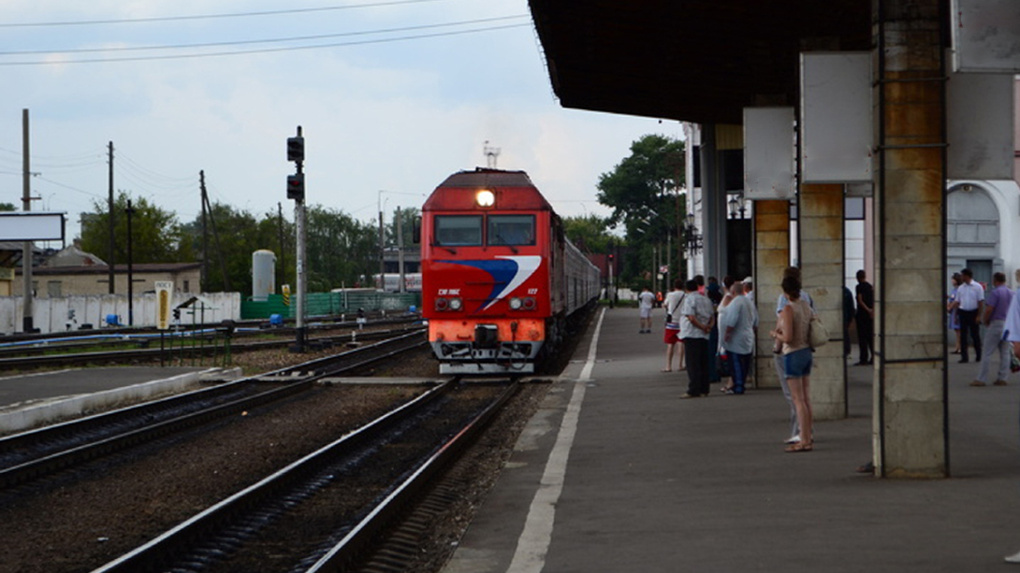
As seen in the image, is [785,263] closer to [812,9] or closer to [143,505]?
[812,9]

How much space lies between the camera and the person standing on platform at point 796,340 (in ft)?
37.8

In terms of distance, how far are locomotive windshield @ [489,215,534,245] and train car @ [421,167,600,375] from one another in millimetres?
17

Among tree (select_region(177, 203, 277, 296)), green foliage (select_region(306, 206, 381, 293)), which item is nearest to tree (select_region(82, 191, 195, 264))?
tree (select_region(177, 203, 277, 296))

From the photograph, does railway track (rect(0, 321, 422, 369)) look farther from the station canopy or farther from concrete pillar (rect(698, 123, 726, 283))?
the station canopy

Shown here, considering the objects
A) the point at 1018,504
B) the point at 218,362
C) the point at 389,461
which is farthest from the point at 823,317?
the point at 218,362

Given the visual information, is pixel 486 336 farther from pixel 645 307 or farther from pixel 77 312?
pixel 77 312

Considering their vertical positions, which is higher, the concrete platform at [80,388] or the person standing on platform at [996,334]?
the person standing on platform at [996,334]

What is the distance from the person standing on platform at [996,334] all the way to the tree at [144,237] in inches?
3136

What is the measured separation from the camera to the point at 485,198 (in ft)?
74.9

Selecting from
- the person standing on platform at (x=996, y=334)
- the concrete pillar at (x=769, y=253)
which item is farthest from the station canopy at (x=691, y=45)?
the person standing on platform at (x=996, y=334)

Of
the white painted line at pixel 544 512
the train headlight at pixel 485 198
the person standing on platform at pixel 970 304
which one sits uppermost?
the train headlight at pixel 485 198

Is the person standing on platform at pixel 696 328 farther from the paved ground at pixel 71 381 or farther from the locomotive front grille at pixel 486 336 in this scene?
the paved ground at pixel 71 381

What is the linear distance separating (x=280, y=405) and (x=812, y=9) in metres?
9.74

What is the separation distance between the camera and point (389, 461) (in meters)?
13.1
